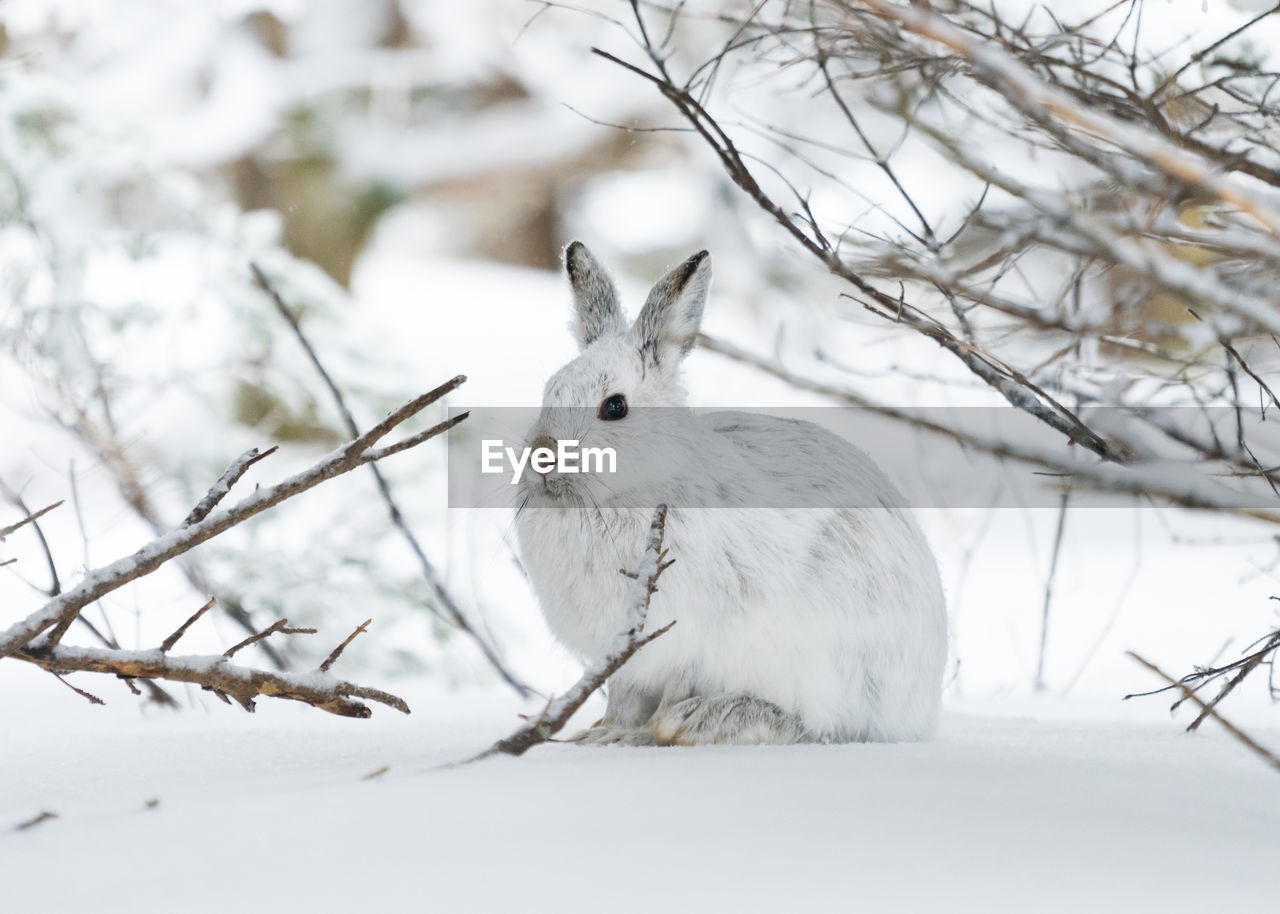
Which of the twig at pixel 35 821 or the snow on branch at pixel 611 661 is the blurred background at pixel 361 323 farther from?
the twig at pixel 35 821

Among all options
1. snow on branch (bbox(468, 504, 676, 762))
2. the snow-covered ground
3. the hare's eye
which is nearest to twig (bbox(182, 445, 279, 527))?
the snow-covered ground

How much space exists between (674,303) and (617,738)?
0.73 meters

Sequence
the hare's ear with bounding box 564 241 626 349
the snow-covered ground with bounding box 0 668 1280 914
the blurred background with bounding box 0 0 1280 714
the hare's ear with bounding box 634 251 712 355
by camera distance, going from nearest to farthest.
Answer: the snow-covered ground with bounding box 0 668 1280 914
the hare's ear with bounding box 634 251 712 355
the hare's ear with bounding box 564 241 626 349
the blurred background with bounding box 0 0 1280 714

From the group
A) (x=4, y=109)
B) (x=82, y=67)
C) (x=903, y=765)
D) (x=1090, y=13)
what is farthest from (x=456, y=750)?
(x=82, y=67)

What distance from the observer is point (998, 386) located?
200 centimetres

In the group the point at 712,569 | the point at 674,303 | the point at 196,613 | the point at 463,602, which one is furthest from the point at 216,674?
the point at 463,602

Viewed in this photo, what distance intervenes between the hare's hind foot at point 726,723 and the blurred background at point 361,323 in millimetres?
336

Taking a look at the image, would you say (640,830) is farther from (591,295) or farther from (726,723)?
(591,295)

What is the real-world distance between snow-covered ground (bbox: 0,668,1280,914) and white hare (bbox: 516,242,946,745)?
154mm

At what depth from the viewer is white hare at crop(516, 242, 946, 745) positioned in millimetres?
1994

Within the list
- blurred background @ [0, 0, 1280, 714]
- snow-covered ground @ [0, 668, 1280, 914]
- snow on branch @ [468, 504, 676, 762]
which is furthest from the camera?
blurred background @ [0, 0, 1280, 714]

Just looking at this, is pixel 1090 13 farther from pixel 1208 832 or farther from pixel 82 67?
pixel 82 67

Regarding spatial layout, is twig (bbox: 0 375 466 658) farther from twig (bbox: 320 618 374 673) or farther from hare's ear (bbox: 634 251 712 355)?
hare's ear (bbox: 634 251 712 355)

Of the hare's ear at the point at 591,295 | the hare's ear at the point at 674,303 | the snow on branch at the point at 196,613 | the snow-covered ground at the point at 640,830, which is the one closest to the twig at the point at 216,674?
the snow on branch at the point at 196,613
